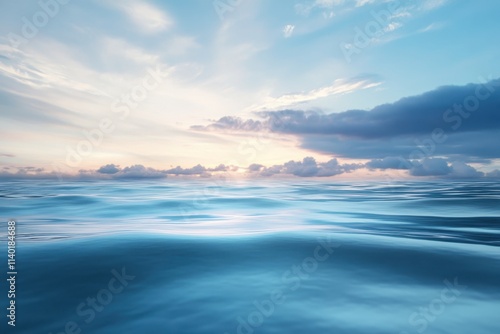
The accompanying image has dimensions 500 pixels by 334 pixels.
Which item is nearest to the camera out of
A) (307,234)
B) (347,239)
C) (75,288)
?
(75,288)

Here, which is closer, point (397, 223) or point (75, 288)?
point (75, 288)

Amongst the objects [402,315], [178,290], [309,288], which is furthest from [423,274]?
[178,290]

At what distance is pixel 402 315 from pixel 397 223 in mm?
8145

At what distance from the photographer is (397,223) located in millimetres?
10930

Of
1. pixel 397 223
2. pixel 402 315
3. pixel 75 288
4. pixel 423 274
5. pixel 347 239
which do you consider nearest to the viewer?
pixel 402 315

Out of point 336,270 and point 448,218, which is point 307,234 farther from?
point 448,218

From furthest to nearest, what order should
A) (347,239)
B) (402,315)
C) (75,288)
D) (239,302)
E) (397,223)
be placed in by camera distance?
(397,223)
(347,239)
(75,288)
(239,302)
(402,315)

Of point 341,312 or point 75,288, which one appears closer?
point 341,312

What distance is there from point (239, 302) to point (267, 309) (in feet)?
1.54

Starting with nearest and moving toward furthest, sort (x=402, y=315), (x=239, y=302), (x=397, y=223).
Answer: (x=402, y=315)
(x=239, y=302)
(x=397, y=223)

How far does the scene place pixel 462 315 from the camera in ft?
12.3

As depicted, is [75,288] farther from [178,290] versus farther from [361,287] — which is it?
[361,287]

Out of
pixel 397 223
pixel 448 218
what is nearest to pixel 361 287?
pixel 397 223

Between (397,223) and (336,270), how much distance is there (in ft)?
22.3
